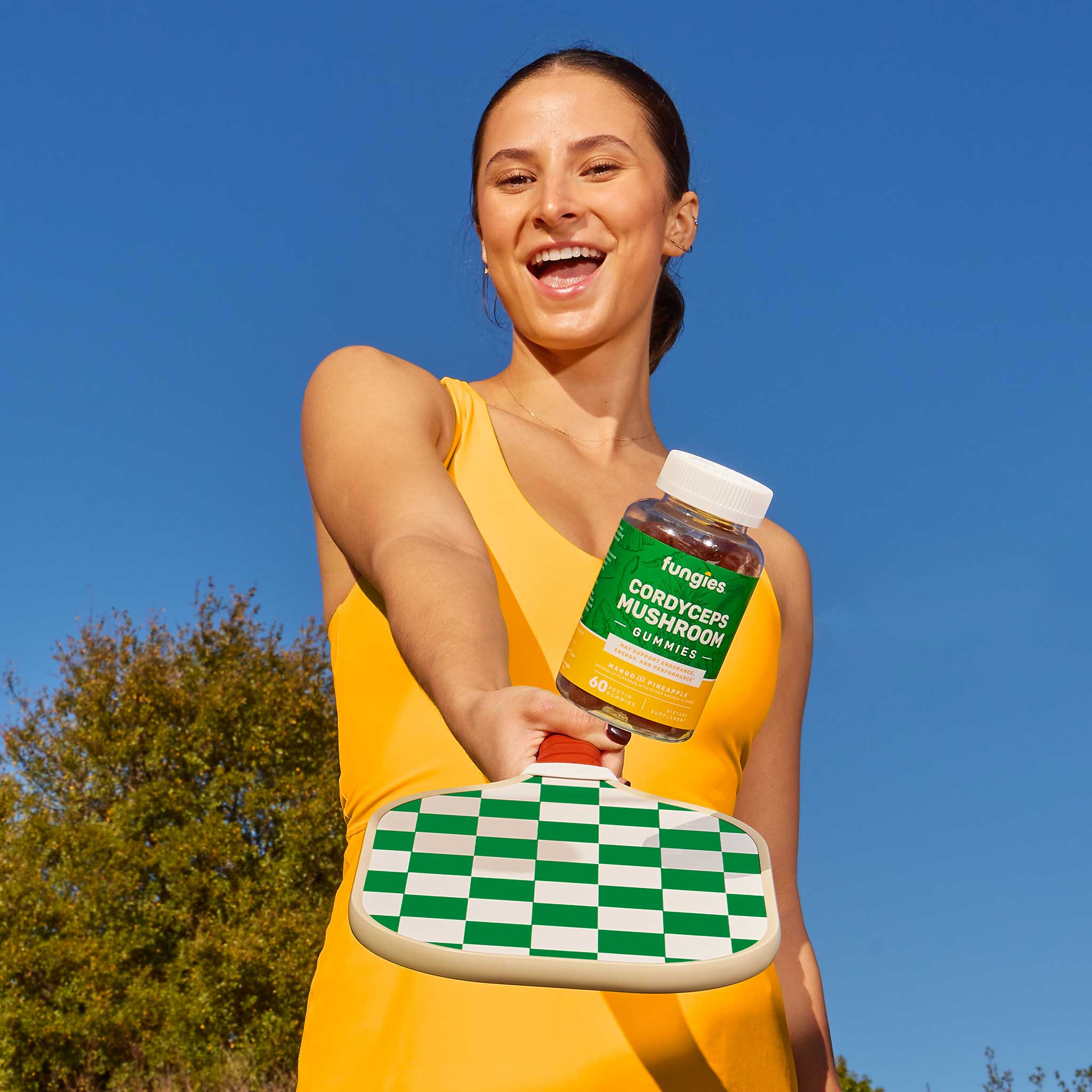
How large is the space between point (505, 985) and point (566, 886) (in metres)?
0.47

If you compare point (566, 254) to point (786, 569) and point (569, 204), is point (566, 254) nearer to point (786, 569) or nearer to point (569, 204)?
point (569, 204)

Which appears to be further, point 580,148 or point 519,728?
point 580,148

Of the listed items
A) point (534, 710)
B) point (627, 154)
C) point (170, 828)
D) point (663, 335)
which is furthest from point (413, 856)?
point (170, 828)

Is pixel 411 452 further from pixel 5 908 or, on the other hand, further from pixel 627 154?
pixel 5 908

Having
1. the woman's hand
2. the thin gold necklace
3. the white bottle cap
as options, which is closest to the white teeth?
the thin gold necklace

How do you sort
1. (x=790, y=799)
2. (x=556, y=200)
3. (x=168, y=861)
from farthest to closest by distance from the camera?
1. (x=168, y=861)
2. (x=790, y=799)
3. (x=556, y=200)

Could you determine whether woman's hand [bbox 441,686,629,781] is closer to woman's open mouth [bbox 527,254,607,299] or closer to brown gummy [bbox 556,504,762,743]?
brown gummy [bbox 556,504,762,743]

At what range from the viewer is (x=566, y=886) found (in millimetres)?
1227

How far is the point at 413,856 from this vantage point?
1265 mm

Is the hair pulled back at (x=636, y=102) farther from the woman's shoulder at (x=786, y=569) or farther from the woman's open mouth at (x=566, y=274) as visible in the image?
the woman's shoulder at (x=786, y=569)

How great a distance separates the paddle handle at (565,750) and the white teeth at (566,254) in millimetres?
1510

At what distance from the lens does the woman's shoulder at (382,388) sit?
7.09ft

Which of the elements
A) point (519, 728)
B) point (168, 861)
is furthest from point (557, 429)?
point (168, 861)

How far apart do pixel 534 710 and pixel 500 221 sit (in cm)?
158
